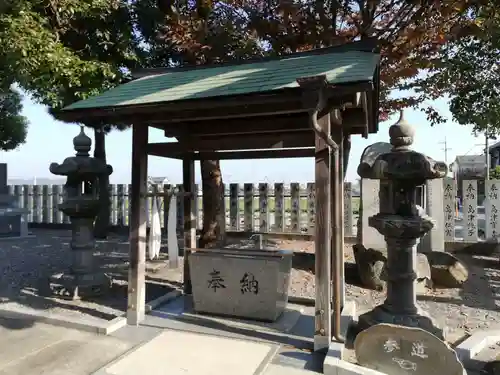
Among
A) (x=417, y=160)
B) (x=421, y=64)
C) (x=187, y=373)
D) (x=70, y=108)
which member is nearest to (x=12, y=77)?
(x=70, y=108)

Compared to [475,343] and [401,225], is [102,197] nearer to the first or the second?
[401,225]

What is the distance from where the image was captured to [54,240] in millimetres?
12273

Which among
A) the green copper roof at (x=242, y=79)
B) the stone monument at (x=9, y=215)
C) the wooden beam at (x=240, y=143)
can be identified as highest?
the green copper roof at (x=242, y=79)

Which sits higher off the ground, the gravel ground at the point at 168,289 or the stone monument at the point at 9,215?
the stone monument at the point at 9,215

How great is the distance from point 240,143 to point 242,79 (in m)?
0.94

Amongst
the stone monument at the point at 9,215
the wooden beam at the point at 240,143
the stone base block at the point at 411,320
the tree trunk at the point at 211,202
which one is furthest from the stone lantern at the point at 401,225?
the stone monument at the point at 9,215

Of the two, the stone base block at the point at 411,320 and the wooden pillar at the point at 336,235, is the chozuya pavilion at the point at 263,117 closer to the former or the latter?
the wooden pillar at the point at 336,235

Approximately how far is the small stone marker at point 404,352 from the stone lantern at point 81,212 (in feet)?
13.8

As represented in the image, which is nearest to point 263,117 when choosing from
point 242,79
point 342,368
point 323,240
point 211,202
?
point 242,79

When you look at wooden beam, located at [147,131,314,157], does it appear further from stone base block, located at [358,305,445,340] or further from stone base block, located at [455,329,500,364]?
stone base block, located at [455,329,500,364]

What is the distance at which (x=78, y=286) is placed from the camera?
5629 mm

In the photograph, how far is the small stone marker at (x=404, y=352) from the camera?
3.15 meters

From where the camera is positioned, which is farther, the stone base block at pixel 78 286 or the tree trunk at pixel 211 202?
the tree trunk at pixel 211 202

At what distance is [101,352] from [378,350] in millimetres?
2792
